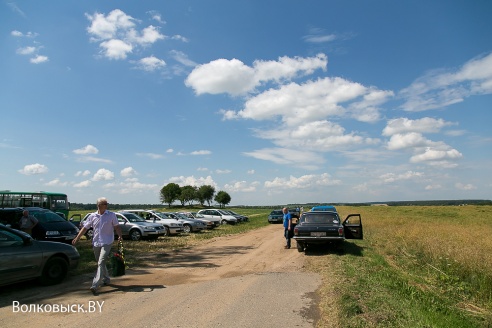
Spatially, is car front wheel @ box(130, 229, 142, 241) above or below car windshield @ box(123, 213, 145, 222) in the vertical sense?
below

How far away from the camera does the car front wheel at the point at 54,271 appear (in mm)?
7555

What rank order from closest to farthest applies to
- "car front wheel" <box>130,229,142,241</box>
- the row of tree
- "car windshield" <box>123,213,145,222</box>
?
1. "car front wheel" <box>130,229,142,241</box>
2. "car windshield" <box>123,213,145,222</box>
3. the row of tree

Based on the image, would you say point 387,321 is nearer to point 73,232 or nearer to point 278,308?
point 278,308

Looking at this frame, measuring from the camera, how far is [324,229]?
12664mm

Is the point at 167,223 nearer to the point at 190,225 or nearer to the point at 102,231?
the point at 190,225

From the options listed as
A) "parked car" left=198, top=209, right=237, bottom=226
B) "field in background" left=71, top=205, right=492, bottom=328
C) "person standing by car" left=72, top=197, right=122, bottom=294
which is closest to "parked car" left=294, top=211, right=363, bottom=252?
"field in background" left=71, top=205, right=492, bottom=328

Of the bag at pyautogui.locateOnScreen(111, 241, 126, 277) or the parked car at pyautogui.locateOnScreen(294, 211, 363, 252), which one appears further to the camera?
the parked car at pyautogui.locateOnScreen(294, 211, 363, 252)

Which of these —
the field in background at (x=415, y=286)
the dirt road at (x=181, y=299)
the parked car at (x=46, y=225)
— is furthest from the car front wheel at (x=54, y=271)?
the parked car at (x=46, y=225)

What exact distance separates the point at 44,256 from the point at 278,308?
5169mm

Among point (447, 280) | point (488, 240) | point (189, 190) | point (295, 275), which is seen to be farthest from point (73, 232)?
point (189, 190)

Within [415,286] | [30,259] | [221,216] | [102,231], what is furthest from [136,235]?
[221,216]

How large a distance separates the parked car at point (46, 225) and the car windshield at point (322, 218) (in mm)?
9599

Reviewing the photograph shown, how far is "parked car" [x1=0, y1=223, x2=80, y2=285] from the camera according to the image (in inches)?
267

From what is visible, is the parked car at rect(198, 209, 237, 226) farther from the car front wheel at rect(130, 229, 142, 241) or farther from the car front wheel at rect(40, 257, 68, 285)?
the car front wheel at rect(40, 257, 68, 285)
